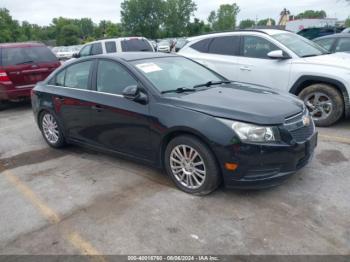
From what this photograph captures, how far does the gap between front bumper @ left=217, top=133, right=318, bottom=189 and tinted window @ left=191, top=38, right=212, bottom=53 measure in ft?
14.7

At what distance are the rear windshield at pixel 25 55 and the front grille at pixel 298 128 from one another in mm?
7299

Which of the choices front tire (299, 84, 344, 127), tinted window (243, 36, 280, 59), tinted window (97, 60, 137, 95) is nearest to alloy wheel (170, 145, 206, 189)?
tinted window (97, 60, 137, 95)

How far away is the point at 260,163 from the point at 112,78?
228cm

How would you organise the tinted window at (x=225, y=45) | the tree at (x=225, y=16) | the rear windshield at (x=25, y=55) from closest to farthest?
the tinted window at (x=225, y=45) < the rear windshield at (x=25, y=55) < the tree at (x=225, y=16)

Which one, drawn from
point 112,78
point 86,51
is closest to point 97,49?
point 86,51

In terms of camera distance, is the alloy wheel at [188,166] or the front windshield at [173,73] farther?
the front windshield at [173,73]

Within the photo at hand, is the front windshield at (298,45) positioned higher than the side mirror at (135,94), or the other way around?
the front windshield at (298,45)

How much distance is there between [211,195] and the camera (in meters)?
3.84

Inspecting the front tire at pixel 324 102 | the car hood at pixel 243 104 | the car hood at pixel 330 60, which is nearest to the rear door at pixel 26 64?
the car hood at pixel 243 104

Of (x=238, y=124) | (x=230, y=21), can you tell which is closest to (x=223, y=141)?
(x=238, y=124)

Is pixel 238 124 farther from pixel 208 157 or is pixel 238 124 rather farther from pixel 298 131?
pixel 298 131

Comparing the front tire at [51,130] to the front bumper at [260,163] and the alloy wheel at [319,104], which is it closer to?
the front bumper at [260,163]

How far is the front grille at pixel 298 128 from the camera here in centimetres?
359

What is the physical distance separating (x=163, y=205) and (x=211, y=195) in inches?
21.4
